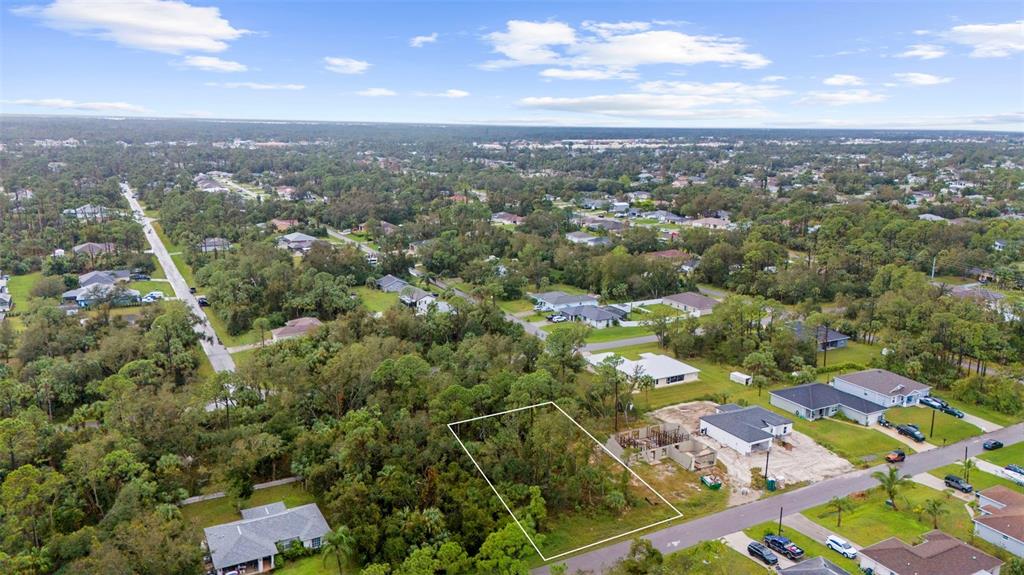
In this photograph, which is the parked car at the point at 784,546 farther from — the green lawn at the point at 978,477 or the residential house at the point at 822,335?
the residential house at the point at 822,335

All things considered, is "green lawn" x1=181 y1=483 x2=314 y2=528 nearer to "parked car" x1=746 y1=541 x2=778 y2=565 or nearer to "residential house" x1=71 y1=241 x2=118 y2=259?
"parked car" x1=746 y1=541 x2=778 y2=565

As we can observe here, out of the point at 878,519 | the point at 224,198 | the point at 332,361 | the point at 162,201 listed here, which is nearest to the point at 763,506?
the point at 878,519

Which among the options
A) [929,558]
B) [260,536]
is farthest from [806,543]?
[260,536]

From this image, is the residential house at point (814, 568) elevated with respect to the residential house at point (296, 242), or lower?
lower

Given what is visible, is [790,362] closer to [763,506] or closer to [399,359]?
[763,506]

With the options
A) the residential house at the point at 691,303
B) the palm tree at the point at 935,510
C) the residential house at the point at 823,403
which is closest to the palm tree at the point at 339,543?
the palm tree at the point at 935,510

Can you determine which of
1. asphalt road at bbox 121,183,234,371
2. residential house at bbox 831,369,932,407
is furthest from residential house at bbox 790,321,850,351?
asphalt road at bbox 121,183,234,371

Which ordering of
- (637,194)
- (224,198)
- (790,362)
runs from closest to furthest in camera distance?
(790,362) → (224,198) → (637,194)
